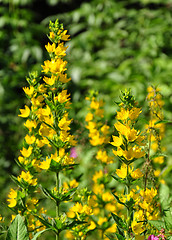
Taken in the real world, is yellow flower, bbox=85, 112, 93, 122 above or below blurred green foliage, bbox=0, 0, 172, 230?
below

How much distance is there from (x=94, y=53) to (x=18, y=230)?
2573 millimetres

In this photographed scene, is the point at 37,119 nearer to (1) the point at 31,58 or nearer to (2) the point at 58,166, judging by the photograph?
(2) the point at 58,166

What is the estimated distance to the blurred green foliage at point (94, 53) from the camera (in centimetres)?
270

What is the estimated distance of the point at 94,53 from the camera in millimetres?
3145

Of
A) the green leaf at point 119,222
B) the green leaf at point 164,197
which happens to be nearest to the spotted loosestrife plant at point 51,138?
the green leaf at point 119,222

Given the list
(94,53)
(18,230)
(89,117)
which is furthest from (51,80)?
(94,53)

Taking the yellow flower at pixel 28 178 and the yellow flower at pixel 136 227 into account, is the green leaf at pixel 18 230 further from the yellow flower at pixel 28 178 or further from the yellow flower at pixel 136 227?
the yellow flower at pixel 136 227

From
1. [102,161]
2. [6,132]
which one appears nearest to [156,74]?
Answer: [6,132]

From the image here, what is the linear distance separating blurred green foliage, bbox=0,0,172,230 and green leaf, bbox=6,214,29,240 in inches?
70.7

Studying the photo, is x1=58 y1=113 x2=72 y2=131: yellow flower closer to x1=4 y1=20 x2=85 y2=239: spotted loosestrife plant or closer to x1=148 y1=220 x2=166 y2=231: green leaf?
x1=4 y1=20 x2=85 y2=239: spotted loosestrife plant

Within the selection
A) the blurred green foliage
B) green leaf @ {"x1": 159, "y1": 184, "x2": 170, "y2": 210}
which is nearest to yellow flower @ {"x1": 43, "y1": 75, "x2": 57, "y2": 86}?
green leaf @ {"x1": 159, "y1": 184, "x2": 170, "y2": 210}

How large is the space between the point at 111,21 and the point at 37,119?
8.14ft

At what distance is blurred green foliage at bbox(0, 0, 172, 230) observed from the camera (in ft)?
8.85

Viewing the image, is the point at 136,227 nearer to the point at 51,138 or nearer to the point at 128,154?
the point at 128,154
